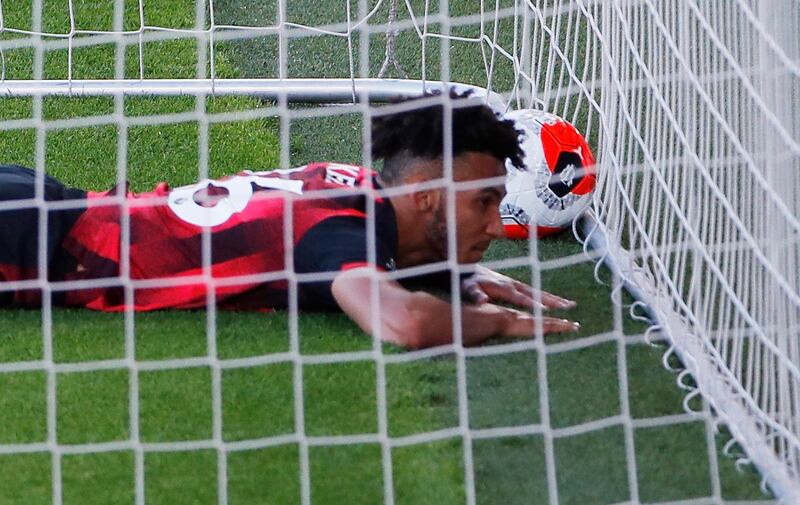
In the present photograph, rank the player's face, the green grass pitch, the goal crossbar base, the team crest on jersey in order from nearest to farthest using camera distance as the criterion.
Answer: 1. the green grass pitch
2. the player's face
3. the team crest on jersey
4. the goal crossbar base

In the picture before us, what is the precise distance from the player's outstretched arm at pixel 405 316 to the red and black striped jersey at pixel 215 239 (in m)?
0.14

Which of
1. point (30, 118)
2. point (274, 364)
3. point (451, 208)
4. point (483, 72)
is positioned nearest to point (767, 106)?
point (451, 208)

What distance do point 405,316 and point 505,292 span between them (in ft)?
1.27

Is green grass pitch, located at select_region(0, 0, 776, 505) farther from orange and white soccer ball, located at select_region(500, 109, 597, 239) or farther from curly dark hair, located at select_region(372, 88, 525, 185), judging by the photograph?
curly dark hair, located at select_region(372, 88, 525, 185)

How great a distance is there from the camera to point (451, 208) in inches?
109

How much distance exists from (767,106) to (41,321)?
1.65 metres

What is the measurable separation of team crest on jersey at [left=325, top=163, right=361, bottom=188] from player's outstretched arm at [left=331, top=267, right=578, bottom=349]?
345 millimetres

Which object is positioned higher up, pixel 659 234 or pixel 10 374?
pixel 659 234

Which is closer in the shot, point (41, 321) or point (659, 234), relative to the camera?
point (41, 321)

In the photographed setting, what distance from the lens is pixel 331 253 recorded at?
2783mm

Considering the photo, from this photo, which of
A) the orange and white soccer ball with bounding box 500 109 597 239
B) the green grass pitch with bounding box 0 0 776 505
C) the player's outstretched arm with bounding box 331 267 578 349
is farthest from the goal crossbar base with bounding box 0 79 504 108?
the player's outstretched arm with bounding box 331 267 578 349

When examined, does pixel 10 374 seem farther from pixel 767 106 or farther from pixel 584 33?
pixel 584 33

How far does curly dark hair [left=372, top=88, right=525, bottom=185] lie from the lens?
296 centimetres

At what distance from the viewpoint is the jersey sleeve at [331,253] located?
2762mm
